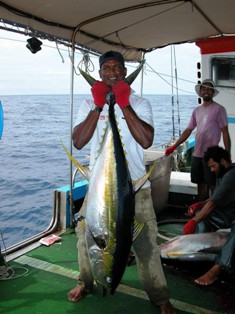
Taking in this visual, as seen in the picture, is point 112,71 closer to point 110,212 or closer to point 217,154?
point 110,212

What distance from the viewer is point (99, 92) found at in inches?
88.4

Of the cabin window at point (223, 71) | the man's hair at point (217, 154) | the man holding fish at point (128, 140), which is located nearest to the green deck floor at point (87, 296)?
the man holding fish at point (128, 140)

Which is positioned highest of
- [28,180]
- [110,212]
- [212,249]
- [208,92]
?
[208,92]

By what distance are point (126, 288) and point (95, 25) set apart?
305 centimetres

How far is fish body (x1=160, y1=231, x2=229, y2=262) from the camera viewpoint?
11.7 feet

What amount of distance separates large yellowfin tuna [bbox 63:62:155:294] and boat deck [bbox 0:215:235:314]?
102 cm

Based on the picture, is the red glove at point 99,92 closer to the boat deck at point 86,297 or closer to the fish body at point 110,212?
the fish body at point 110,212

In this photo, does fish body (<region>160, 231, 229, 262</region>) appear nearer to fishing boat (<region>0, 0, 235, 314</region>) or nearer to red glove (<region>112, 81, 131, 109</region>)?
fishing boat (<region>0, 0, 235, 314</region>)

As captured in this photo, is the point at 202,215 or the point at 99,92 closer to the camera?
the point at 99,92

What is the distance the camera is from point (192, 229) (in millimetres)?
4023

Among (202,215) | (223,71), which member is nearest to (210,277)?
(202,215)

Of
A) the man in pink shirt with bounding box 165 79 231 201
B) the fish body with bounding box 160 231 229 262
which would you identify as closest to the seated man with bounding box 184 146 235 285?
the fish body with bounding box 160 231 229 262

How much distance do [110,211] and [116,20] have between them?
2905 mm

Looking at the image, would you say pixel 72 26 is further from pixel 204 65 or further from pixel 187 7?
pixel 204 65
